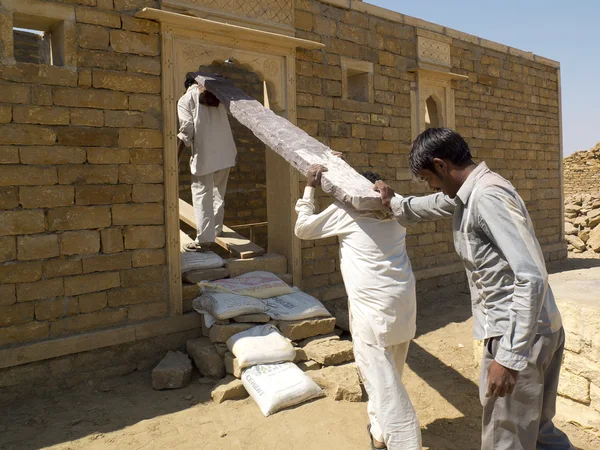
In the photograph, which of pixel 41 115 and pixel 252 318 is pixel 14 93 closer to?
pixel 41 115

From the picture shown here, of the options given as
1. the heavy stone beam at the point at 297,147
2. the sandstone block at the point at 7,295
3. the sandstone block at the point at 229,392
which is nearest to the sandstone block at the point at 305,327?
the sandstone block at the point at 229,392

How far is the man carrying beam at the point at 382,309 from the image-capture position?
2986mm

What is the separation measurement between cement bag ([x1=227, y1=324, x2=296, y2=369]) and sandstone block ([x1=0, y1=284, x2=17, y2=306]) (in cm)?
181

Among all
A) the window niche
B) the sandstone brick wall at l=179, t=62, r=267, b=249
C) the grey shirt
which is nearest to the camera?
the grey shirt

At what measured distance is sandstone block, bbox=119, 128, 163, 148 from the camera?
4633mm

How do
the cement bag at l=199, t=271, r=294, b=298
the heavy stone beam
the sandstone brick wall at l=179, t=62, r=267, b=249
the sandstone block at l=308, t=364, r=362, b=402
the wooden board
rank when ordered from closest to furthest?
the heavy stone beam < the sandstone block at l=308, t=364, r=362, b=402 < the cement bag at l=199, t=271, r=294, b=298 < the wooden board < the sandstone brick wall at l=179, t=62, r=267, b=249

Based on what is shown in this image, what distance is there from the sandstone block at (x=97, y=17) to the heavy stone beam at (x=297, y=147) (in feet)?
3.56

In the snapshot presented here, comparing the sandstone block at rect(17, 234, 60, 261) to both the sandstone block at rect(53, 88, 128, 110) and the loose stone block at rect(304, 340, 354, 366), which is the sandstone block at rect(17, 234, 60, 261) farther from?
the loose stone block at rect(304, 340, 354, 366)

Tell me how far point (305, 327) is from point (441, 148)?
290 cm

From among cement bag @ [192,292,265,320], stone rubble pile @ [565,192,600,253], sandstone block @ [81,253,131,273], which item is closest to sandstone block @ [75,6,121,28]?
sandstone block @ [81,253,131,273]

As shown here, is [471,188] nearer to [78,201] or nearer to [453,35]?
→ [78,201]

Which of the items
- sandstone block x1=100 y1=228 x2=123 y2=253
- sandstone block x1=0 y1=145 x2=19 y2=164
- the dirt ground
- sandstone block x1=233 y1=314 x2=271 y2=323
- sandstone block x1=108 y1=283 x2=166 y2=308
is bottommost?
the dirt ground

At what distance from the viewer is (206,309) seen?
188 inches

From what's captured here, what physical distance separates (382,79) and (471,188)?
5166mm
